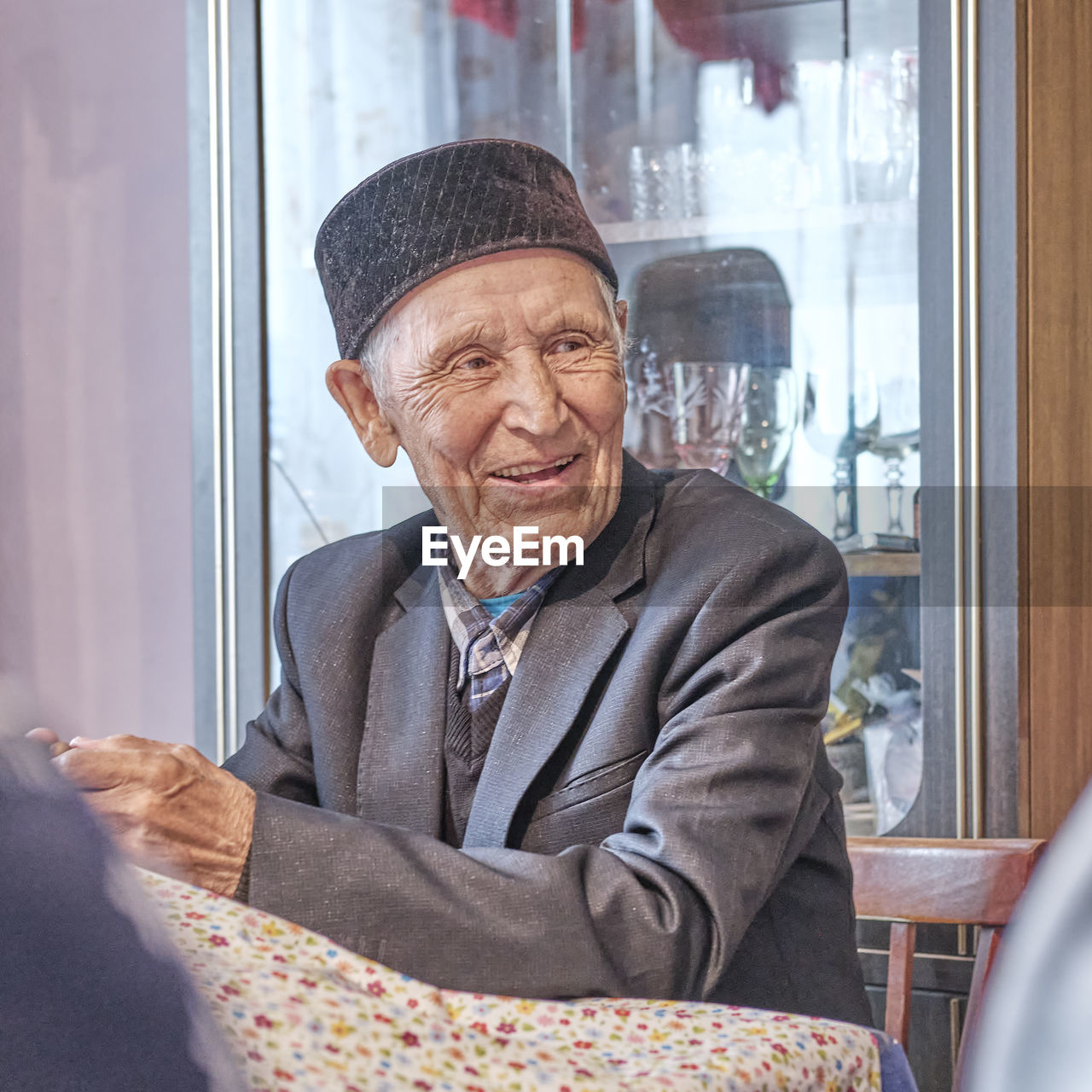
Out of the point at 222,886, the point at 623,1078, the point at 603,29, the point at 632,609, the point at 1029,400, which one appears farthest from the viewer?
the point at 603,29

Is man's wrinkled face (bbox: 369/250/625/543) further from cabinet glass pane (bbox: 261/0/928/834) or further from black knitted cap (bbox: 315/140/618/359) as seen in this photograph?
cabinet glass pane (bbox: 261/0/928/834)

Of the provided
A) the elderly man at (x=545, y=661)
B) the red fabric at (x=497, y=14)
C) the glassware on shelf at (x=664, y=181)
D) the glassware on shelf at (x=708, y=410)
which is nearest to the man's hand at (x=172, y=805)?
the elderly man at (x=545, y=661)

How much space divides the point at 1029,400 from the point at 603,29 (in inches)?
20.7

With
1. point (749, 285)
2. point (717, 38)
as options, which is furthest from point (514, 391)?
point (717, 38)

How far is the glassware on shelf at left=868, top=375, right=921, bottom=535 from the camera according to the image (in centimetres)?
105

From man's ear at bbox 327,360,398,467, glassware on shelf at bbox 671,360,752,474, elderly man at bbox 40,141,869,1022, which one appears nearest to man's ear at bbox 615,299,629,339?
elderly man at bbox 40,141,869,1022

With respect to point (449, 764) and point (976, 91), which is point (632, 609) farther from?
point (976, 91)

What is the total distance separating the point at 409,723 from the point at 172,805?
26cm

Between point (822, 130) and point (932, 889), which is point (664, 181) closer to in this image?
point (822, 130)

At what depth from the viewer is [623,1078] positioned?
413 mm

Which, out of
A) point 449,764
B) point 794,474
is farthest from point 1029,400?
point 449,764

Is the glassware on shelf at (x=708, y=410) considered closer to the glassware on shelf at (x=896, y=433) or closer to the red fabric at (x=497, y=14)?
the glassware on shelf at (x=896, y=433)

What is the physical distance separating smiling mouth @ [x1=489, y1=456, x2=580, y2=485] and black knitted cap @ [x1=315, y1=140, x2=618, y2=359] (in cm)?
13

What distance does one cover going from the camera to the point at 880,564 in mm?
1078
